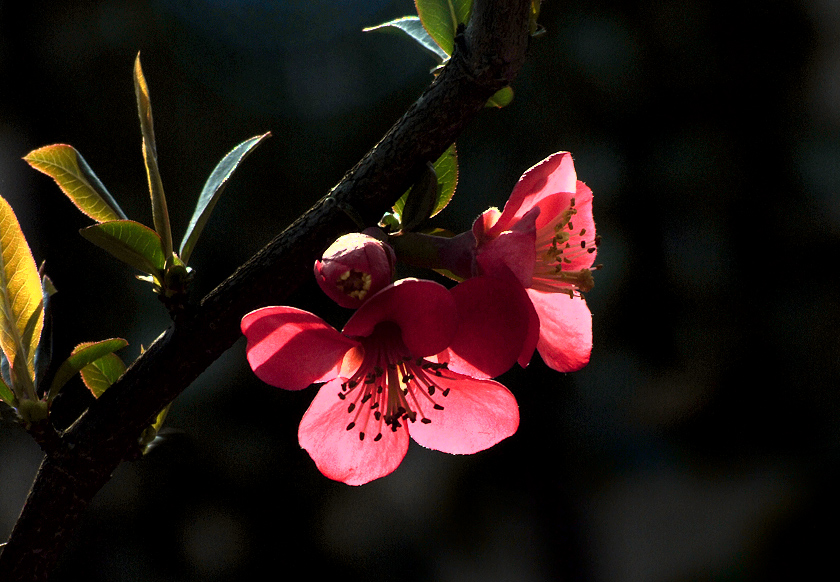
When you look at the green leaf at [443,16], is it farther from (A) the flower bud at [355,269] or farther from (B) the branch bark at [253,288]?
(A) the flower bud at [355,269]

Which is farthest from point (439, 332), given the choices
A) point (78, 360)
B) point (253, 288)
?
point (78, 360)

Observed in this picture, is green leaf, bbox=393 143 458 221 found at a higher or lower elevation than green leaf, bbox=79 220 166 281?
lower

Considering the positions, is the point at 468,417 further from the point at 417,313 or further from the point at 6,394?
the point at 6,394

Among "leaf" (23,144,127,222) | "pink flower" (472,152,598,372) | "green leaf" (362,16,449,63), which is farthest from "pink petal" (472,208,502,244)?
"leaf" (23,144,127,222)

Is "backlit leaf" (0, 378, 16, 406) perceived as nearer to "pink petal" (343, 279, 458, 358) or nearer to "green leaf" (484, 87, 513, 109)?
"pink petal" (343, 279, 458, 358)

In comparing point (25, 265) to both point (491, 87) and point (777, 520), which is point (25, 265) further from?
point (777, 520)

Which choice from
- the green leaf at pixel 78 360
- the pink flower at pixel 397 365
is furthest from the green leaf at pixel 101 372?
the pink flower at pixel 397 365
